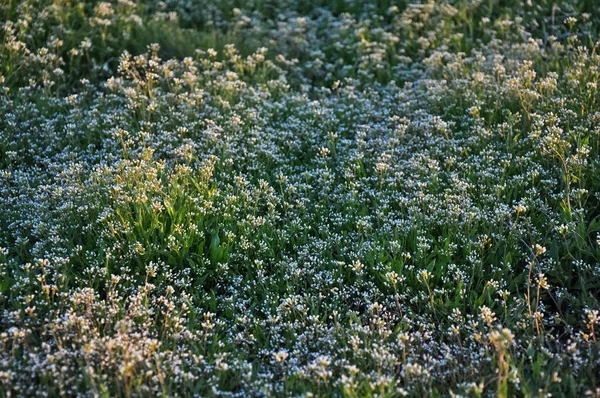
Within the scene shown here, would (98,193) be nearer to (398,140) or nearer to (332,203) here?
(332,203)

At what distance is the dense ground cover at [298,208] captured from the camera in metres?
4.39

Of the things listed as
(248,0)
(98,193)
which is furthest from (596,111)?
(248,0)

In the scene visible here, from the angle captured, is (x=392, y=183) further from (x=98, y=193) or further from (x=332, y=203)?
(x=98, y=193)

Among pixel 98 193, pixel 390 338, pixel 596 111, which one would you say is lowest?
pixel 390 338

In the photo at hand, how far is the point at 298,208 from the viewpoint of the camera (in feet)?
19.8

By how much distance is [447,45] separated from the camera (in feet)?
29.4

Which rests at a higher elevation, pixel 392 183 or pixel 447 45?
pixel 447 45

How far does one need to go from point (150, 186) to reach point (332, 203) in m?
1.65

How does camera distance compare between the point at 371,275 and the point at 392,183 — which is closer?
the point at 371,275

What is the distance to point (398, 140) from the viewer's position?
268 inches

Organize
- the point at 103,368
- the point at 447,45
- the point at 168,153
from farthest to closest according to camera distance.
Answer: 1. the point at 447,45
2. the point at 168,153
3. the point at 103,368

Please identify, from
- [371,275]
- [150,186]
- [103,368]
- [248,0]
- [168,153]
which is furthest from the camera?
[248,0]

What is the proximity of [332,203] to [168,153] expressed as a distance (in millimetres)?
1720

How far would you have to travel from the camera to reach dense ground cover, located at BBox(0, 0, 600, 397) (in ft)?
14.4
